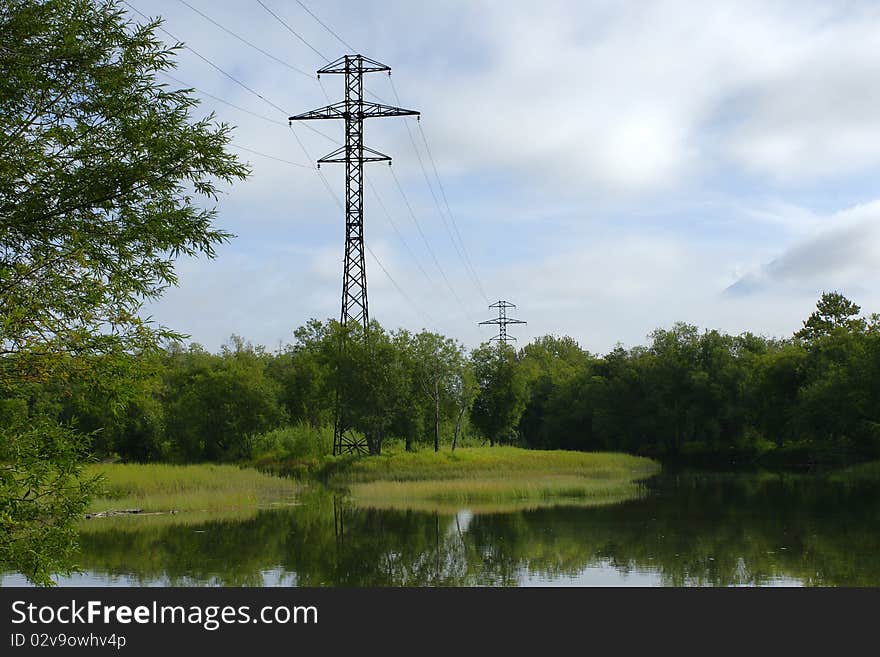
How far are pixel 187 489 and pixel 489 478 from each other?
17.9 metres

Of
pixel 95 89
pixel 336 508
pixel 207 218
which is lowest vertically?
pixel 336 508

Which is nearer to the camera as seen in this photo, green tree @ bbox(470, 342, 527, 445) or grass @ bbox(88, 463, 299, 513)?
grass @ bbox(88, 463, 299, 513)

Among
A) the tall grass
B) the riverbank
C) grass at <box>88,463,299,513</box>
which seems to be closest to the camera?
grass at <box>88,463,299,513</box>

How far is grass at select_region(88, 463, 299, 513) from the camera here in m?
36.2

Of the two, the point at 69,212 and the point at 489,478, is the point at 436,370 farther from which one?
the point at 69,212

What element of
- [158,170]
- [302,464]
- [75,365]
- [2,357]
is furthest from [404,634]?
[302,464]

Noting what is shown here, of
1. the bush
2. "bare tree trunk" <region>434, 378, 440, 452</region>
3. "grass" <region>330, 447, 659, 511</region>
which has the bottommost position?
"grass" <region>330, 447, 659, 511</region>

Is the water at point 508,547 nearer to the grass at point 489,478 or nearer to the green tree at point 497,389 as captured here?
the grass at point 489,478

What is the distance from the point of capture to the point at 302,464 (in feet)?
190

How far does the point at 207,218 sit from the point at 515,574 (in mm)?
11355

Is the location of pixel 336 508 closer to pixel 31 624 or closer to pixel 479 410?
pixel 31 624

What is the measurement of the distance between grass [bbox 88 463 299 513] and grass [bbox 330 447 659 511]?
4902 mm

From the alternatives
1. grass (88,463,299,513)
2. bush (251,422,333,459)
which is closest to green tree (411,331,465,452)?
bush (251,422,333,459)

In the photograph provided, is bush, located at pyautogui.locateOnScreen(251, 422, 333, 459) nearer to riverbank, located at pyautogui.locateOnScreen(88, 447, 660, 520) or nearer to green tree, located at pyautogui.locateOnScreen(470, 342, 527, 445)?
riverbank, located at pyautogui.locateOnScreen(88, 447, 660, 520)
